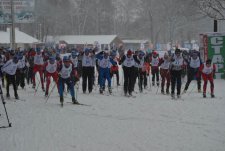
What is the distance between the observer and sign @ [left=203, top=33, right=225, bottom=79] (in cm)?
2580

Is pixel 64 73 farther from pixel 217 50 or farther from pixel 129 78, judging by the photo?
pixel 217 50

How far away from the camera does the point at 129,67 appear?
58.0 feet

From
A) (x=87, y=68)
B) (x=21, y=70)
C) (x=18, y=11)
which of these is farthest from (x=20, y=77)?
(x=18, y=11)

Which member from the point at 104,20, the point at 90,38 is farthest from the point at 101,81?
the point at 104,20

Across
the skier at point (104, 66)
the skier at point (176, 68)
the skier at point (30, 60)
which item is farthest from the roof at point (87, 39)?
the skier at point (176, 68)

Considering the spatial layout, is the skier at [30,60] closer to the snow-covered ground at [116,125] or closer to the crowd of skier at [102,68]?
the crowd of skier at [102,68]

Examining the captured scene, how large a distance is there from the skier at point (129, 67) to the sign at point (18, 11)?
18.9 m

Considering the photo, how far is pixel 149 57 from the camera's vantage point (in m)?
21.3

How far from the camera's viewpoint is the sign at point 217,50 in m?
25.8

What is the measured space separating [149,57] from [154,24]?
6802 cm

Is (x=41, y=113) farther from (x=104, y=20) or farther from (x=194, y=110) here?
(x=104, y=20)

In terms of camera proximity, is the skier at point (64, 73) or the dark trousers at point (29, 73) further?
the dark trousers at point (29, 73)

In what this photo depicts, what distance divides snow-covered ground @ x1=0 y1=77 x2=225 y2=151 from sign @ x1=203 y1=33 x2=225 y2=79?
907 cm

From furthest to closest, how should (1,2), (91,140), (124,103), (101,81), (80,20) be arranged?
(80,20), (1,2), (101,81), (124,103), (91,140)
